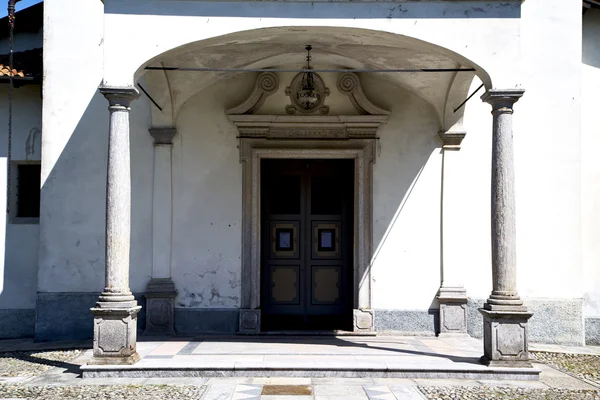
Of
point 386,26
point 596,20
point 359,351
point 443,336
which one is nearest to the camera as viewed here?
point 386,26

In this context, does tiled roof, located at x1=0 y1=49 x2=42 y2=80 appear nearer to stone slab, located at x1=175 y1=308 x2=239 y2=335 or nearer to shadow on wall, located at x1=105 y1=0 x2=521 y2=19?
shadow on wall, located at x1=105 y1=0 x2=521 y2=19

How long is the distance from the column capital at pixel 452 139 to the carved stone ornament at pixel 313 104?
1.80 metres

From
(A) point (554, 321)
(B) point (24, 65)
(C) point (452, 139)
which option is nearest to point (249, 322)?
(C) point (452, 139)

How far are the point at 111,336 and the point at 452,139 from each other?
566 centimetres

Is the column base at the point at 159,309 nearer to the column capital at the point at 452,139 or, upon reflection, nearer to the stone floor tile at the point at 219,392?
the stone floor tile at the point at 219,392

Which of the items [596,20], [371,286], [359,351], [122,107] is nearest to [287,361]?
[359,351]

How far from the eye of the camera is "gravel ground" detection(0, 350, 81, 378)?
25.9ft

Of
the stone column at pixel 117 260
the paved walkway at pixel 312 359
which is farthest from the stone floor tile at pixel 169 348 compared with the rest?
the stone column at pixel 117 260

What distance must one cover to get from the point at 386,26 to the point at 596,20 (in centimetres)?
487

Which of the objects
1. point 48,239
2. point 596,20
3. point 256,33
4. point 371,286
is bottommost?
point 371,286

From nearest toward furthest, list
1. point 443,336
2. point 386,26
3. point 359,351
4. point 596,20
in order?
point 386,26 → point 359,351 → point 443,336 → point 596,20

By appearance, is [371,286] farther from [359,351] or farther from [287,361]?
[287,361]

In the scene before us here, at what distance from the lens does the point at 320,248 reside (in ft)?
35.5

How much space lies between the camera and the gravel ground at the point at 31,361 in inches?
311
